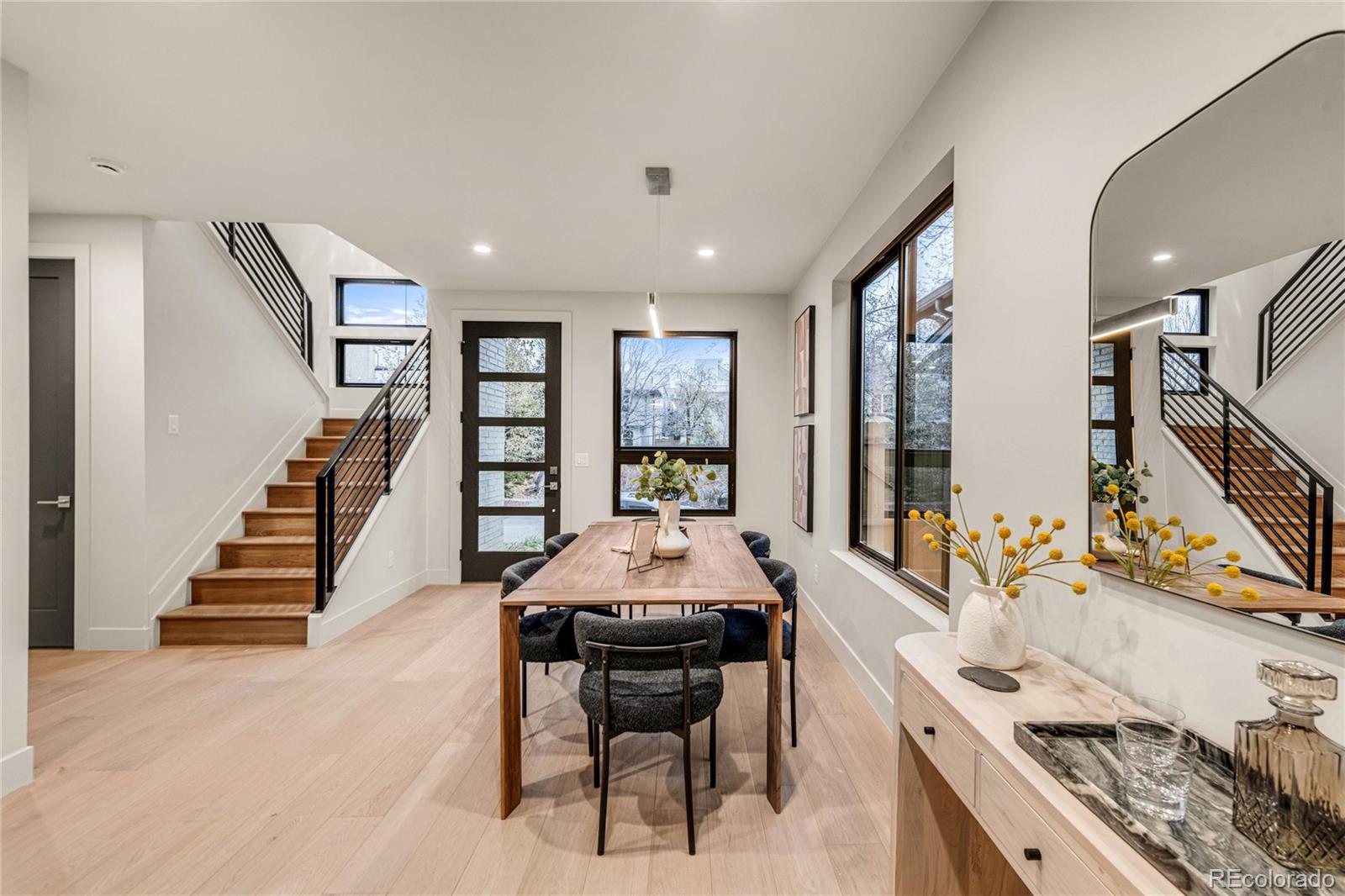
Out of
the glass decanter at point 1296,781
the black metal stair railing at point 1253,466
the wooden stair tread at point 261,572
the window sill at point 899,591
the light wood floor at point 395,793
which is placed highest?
the black metal stair railing at point 1253,466

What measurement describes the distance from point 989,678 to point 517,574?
1.84 m

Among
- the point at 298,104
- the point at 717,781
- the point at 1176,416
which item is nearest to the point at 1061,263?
the point at 1176,416

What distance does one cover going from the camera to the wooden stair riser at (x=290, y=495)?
4.55 metres

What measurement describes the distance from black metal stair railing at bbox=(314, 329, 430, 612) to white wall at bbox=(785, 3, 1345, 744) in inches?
142

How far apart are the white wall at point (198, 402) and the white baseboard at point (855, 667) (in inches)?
170

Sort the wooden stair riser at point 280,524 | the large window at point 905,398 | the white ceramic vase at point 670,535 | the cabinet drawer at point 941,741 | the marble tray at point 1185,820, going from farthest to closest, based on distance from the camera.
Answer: the wooden stair riser at point 280,524, the white ceramic vase at point 670,535, the large window at point 905,398, the cabinet drawer at point 941,741, the marble tray at point 1185,820

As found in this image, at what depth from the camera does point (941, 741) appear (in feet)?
4.11

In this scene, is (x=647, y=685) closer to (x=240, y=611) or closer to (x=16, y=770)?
(x=16, y=770)

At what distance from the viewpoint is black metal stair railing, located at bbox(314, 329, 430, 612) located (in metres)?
3.62

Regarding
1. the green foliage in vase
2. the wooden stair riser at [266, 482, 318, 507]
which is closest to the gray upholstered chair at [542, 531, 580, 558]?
the green foliage in vase

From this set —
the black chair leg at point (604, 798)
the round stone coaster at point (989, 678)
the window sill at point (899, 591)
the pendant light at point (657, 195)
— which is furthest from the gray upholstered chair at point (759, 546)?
the round stone coaster at point (989, 678)

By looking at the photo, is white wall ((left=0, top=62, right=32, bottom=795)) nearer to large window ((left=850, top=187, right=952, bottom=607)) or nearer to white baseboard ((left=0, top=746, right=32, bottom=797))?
white baseboard ((left=0, top=746, right=32, bottom=797))

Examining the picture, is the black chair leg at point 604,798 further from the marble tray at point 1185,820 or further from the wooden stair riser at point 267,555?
the wooden stair riser at point 267,555

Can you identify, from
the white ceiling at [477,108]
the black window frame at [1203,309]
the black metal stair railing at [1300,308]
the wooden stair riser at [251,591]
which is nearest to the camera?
the black metal stair railing at [1300,308]
